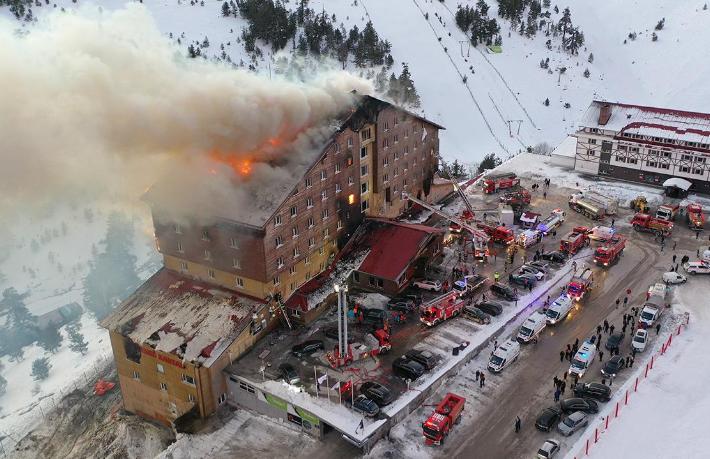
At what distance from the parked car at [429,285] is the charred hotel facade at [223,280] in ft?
23.9

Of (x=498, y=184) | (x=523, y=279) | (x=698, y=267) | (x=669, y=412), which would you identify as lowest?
(x=669, y=412)

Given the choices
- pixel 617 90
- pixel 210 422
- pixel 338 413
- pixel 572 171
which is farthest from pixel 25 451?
pixel 617 90

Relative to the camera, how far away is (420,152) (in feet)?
216

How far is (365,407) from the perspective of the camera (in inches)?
1542

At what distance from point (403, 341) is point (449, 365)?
4.36 m

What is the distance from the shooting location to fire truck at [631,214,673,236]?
63469 mm

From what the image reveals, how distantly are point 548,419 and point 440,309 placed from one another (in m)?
12.1

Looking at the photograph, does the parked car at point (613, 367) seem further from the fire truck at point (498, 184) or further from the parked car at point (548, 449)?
the fire truck at point (498, 184)

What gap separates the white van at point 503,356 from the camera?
43.7 m

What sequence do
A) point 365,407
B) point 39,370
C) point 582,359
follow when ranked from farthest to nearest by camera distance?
point 39,370 → point 582,359 → point 365,407

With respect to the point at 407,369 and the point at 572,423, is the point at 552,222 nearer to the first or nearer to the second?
the point at 407,369

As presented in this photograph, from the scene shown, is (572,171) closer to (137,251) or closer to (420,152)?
(420,152)

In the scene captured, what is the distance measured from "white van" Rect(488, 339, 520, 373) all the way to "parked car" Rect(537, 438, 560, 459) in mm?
7571

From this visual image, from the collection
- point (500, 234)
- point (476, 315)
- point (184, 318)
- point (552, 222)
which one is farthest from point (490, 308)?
point (184, 318)
